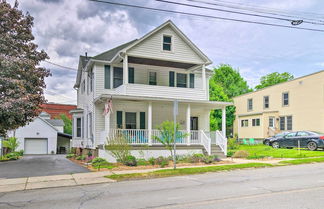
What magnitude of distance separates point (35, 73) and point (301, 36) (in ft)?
72.6

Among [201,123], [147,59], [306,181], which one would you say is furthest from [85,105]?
[306,181]

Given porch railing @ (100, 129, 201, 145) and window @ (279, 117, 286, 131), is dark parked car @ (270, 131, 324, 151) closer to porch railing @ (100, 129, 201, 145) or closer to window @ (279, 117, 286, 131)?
window @ (279, 117, 286, 131)

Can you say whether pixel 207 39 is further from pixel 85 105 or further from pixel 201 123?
pixel 85 105

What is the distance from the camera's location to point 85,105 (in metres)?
23.8

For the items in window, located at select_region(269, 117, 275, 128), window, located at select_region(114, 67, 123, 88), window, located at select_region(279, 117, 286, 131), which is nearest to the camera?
window, located at select_region(114, 67, 123, 88)

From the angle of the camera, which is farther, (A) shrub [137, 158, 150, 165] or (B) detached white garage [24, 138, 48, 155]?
(B) detached white garage [24, 138, 48, 155]

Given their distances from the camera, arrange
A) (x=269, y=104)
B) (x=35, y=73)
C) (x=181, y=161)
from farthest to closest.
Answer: (x=269, y=104) → (x=181, y=161) → (x=35, y=73)

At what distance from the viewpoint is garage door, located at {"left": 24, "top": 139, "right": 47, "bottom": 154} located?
38.4m

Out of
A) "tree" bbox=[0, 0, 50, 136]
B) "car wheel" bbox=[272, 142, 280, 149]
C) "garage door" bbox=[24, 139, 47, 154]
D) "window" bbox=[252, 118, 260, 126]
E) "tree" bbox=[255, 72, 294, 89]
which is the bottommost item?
"garage door" bbox=[24, 139, 47, 154]

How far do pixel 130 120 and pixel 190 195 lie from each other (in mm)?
12846

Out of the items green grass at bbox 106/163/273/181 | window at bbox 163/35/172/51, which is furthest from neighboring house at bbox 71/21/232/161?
green grass at bbox 106/163/273/181

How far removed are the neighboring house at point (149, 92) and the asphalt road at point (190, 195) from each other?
25.3 ft

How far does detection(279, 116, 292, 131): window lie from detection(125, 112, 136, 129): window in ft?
60.8

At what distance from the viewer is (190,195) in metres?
8.21
